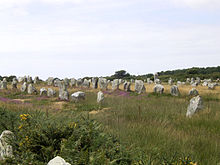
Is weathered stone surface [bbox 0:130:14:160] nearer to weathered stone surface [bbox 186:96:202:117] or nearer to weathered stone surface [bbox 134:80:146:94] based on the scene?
weathered stone surface [bbox 186:96:202:117]

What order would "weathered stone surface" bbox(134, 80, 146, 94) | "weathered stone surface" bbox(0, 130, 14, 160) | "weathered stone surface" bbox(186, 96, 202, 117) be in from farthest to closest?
"weathered stone surface" bbox(134, 80, 146, 94)
"weathered stone surface" bbox(186, 96, 202, 117)
"weathered stone surface" bbox(0, 130, 14, 160)

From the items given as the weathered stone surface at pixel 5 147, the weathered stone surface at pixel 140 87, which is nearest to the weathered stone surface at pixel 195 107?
the weathered stone surface at pixel 5 147

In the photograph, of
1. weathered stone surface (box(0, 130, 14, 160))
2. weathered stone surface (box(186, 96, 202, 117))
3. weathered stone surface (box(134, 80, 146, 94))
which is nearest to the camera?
weathered stone surface (box(0, 130, 14, 160))

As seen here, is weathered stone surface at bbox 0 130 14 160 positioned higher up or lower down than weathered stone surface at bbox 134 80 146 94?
lower down

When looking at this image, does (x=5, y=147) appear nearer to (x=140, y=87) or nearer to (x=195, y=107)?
(x=195, y=107)

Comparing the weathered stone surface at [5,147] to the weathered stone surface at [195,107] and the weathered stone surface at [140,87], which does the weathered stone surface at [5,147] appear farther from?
the weathered stone surface at [140,87]

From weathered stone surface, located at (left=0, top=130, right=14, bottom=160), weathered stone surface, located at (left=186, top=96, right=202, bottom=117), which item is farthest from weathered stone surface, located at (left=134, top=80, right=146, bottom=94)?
weathered stone surface, located at (left=0, top=130, right=14, bottom=160)

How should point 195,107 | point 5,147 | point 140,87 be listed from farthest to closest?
point 140,87 < point 195,107 < point 5,147

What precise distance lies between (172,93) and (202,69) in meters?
56.2

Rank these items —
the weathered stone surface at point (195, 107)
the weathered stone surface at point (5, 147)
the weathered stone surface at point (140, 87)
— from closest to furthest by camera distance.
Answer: the weathered stone surface at point (5, 147), the weathered stone surface at point (195, 107), the weathered stone surface at point (140, 87)

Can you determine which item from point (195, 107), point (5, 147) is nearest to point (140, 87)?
point (195, 107)

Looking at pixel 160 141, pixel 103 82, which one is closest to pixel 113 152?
pixel 160 141

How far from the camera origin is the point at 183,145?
18.3 feet

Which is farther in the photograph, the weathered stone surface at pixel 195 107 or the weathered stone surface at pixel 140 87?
the weathered stone surface at pixel 140 87
